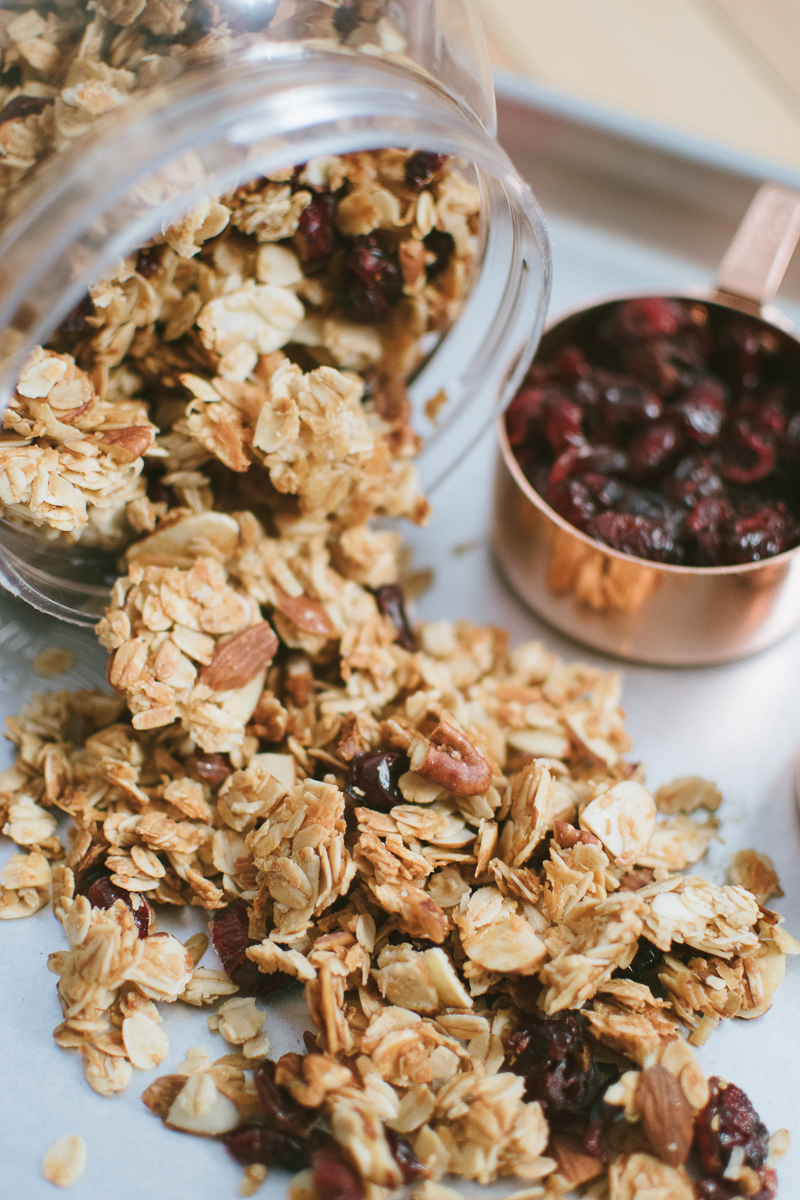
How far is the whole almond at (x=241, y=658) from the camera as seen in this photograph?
0.65m

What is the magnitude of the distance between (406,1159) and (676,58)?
124cm

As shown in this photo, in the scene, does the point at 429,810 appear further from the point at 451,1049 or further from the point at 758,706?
the point at 758,706

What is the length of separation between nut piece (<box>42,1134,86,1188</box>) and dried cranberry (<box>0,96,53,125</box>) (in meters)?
0.60

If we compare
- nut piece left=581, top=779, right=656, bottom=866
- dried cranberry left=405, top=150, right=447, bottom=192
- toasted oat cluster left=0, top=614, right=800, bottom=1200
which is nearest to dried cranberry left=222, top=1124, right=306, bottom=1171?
toasted oat cluster left=0, top=614, right=800, bottom=1200

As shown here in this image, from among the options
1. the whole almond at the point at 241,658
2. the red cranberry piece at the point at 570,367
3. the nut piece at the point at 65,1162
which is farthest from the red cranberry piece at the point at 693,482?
the nut piece at the point at 65,1162

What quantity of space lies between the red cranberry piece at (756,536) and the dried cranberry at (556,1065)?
0.36m

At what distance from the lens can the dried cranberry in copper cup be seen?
728mm

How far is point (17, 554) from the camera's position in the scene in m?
0.69

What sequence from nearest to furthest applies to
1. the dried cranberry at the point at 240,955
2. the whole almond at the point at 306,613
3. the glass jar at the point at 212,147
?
the glass jar at the point at 212,147 → the dried cranberry at the point at 240,955 → the whole almond at the point at 306,613

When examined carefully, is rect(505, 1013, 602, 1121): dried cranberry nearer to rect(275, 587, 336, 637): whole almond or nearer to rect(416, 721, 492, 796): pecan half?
rect(416, 721, 492, 796): pecan half

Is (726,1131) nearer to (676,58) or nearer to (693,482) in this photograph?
(693,482)

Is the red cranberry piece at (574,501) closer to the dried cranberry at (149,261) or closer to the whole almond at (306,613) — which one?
the whole almond at (306,613)

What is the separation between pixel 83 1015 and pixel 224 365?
1.38ft

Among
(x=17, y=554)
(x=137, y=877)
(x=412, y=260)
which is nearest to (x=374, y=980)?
(x=137, y=877)
